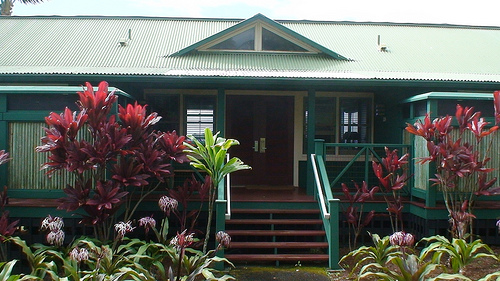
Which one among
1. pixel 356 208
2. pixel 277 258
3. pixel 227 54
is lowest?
pixel 277 258

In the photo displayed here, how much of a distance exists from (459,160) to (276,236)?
3.01m

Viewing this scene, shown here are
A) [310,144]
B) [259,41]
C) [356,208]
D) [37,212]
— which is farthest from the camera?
[259,41]

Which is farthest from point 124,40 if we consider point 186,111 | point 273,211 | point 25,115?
point 273,211

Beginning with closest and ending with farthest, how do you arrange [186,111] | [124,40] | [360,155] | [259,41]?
[360,155], [186,111], [259,41], [124,40]

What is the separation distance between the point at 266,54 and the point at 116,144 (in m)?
5.26

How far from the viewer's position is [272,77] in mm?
8195

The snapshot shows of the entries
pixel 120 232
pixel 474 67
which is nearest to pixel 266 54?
pixel 474 67

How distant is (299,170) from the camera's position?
10180 mm

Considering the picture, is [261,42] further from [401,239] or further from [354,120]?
[401,239]

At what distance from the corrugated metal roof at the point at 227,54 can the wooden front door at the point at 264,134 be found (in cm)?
99

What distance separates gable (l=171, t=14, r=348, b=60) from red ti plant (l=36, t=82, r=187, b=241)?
13.8 ft

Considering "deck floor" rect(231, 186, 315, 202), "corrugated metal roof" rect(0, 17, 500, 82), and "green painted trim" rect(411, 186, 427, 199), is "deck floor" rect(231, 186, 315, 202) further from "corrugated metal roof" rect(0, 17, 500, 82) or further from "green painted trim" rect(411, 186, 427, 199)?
"corrugated metal roof" rect(0, 17, 500, 82)

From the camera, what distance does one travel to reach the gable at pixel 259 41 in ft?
33.3

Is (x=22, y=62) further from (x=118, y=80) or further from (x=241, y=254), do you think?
(x=241, y=254)
